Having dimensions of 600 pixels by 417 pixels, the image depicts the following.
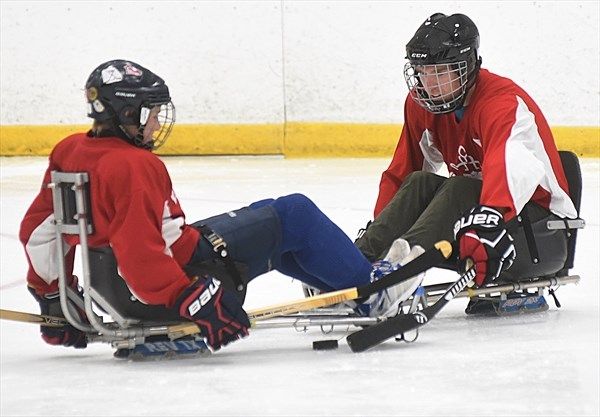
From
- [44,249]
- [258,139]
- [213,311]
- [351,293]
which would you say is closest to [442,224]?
[351,293]

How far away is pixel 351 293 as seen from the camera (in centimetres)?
304

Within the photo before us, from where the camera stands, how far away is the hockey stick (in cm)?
290

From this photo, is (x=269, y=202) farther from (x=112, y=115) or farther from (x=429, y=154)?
(x=429, y=154)

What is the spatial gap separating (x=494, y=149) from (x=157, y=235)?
40.9 inches

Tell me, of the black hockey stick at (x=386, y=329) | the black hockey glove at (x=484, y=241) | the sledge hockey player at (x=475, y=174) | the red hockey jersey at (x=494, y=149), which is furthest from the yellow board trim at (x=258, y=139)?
the black hockey stick at (x=386, y=329)

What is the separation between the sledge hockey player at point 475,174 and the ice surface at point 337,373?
0.21 meters

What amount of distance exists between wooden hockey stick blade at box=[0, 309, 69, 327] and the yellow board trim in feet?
15.7

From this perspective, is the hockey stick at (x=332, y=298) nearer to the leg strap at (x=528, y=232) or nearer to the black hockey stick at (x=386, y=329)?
the black hockey stick at (x=386, y=329)

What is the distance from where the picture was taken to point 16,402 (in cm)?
255

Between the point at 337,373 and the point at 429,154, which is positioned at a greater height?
the point at 429,154

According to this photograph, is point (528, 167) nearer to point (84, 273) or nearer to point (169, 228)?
point (169, 228)

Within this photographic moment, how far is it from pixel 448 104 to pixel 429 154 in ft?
1.08

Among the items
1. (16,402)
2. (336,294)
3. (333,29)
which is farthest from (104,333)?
(333,29)

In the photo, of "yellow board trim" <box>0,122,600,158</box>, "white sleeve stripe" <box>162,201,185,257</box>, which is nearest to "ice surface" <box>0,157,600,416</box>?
"white sleeve stripe" <box>162,201,185,257</box>
